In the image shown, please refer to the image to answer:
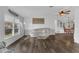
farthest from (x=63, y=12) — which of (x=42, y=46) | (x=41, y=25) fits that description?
(x=42, y=46)

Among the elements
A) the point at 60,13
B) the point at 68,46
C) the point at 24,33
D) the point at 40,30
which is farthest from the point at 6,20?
the point at 68,46

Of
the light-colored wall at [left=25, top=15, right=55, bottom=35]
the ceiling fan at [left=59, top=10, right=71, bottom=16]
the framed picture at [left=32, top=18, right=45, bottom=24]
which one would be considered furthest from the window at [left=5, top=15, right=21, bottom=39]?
the ceiling fan at [left=59, top=10, right=71, bottom=16]

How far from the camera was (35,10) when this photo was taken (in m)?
1.75

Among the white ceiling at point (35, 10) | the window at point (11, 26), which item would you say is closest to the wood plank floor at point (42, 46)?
the window at point (11, 26)

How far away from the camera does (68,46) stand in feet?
5.70

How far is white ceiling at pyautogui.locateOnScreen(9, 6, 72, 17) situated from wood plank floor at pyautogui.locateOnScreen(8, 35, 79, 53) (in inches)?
13.7

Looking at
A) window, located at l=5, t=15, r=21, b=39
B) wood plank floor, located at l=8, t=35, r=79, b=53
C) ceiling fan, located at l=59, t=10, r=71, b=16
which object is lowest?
wood plank floor, located at l=8, t=35, r=79, b=53

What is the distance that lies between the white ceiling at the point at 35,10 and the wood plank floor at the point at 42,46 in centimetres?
35

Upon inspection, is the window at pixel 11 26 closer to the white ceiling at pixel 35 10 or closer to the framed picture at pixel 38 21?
the white ceiling at pixel 35 10

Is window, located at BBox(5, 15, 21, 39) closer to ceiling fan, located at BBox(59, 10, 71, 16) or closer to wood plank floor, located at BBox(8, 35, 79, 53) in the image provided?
wood plank floor, located at BBox(8, 35, 79, 53)

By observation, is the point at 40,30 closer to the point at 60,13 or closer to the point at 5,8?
the point at 60,13

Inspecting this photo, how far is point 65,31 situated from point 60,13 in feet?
0.92

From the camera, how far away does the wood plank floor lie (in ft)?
5.71

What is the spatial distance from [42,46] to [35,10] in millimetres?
548
